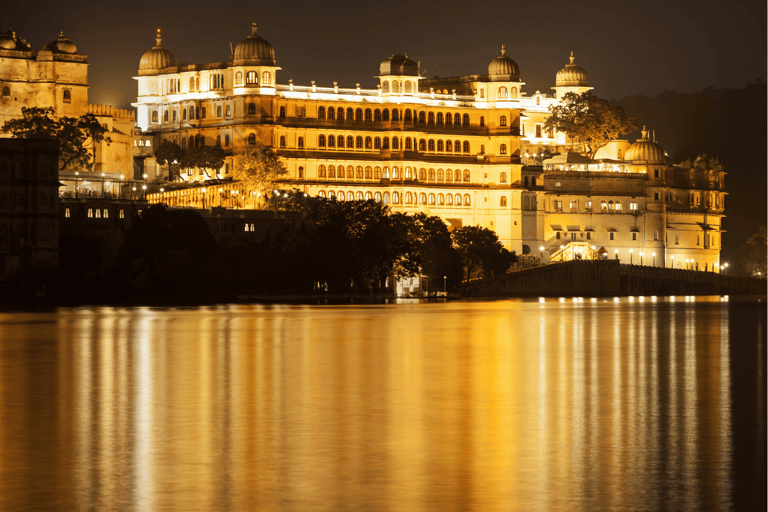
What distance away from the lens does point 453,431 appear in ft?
100

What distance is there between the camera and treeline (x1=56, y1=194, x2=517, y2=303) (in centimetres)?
10181

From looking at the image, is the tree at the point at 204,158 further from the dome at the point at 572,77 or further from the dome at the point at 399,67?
the dome at the point at 572,77

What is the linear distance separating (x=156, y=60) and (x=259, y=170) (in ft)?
121

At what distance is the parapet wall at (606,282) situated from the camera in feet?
458

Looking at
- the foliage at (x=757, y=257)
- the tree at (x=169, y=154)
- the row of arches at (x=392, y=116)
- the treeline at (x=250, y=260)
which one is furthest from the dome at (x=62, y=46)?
the foliage at (x=757, y=257)

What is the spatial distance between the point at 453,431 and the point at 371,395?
26.3 feet

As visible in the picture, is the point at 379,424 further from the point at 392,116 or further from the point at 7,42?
the point at 392,116

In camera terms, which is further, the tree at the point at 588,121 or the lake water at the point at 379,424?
the tree at the point at 588,121

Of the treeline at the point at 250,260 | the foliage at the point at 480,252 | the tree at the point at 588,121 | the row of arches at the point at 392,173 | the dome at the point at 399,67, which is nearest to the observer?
the treeline at the point at 250,260

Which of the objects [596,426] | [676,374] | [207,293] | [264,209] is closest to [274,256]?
[207,293]

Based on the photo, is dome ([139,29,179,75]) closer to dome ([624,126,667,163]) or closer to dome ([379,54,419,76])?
dome ([379,54,419,76])

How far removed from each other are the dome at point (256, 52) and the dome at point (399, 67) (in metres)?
14.2

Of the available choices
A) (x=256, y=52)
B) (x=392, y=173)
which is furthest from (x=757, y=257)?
(x=256, y=52)

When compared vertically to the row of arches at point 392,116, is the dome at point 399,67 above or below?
above
